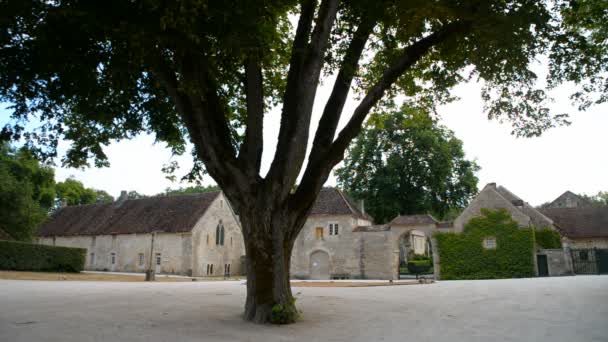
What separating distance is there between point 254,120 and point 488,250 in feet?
86.4

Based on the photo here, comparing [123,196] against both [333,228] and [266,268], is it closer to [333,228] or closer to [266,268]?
[333,228]

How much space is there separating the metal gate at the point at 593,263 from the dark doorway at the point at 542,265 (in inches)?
98.5

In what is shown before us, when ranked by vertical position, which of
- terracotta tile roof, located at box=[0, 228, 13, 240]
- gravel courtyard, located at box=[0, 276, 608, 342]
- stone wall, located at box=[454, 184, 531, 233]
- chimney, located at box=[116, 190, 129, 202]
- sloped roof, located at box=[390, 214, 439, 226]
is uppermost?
chimney, located at box=[116, 190, 129, 202]

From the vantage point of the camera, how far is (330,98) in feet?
31.2

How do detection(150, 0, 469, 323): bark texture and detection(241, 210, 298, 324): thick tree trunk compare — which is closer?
detection(241, 210, 298, 324): thick tree trunk

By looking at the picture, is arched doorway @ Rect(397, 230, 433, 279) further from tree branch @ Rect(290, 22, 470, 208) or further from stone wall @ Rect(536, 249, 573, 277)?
tree branch @ Rect(290, 22, 470, 208)

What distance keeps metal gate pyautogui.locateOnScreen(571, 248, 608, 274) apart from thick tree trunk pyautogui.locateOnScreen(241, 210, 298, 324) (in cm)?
2973

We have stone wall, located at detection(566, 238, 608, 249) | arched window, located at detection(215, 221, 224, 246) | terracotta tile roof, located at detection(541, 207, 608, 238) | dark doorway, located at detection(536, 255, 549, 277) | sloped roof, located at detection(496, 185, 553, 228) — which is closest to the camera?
dark doorway, located at detection(536, 255, 549, 277)

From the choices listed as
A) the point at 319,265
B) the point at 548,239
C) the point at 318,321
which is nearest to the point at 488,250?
the point at 548,239

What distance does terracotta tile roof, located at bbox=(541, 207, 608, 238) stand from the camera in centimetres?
3528

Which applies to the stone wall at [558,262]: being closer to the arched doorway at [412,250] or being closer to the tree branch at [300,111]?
the arched doorway at [412,250]

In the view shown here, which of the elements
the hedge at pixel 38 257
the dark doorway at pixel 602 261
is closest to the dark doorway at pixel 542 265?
the dark doorway at pixel 602 261

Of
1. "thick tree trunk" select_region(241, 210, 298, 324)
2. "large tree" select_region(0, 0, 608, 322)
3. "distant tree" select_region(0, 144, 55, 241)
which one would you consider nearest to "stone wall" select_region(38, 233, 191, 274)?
"distant tree" select_region(0, 144, 55, 241)

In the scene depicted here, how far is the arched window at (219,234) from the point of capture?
39.9 metres
